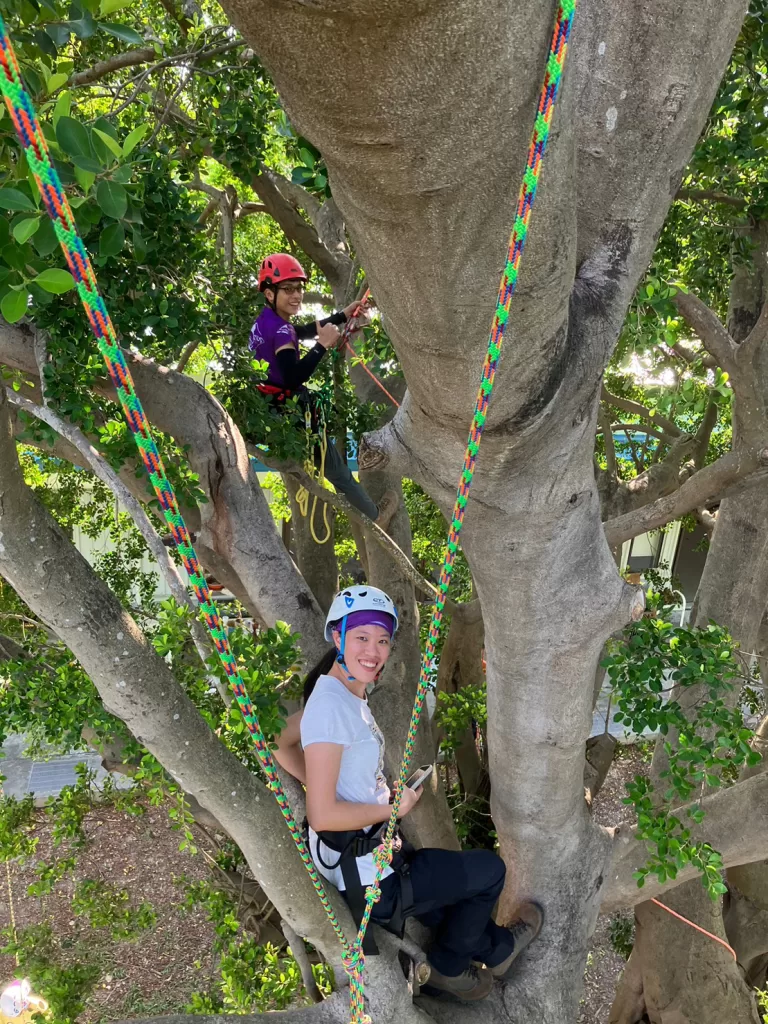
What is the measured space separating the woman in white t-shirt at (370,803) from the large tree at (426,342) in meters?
0.17

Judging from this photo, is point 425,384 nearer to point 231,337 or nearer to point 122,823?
point 231,337

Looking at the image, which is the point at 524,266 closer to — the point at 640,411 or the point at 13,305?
the point at 13,305

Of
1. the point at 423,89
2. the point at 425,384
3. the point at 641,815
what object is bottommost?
the point at 641,815

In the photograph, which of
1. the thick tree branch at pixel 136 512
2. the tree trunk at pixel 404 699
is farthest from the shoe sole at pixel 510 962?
the thick tree branch at pixel 136 512

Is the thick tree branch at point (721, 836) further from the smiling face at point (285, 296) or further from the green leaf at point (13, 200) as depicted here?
the green leaf at point (13, 200)

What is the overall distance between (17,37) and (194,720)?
1.78 metres

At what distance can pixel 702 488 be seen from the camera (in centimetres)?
327

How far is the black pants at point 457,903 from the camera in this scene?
104 inches

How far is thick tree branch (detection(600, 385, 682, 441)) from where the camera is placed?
5018 mm

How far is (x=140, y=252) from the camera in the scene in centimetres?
192

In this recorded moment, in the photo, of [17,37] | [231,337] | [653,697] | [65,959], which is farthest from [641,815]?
[65,959]

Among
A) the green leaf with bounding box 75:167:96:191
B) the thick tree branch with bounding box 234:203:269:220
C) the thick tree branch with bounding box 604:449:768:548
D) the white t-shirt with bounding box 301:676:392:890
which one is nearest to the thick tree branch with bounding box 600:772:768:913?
the thick tree branch with bounding box 604:449:768:548

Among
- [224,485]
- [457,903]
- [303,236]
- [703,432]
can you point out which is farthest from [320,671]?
[703,432]

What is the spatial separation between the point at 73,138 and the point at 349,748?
1.82 m
